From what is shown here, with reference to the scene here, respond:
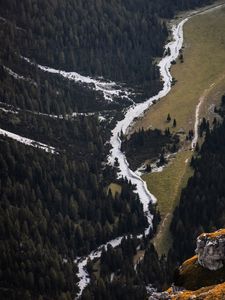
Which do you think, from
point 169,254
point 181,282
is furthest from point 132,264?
point 181,282

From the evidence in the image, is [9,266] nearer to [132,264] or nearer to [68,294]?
[68,294]

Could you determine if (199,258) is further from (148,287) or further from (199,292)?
(148,287)

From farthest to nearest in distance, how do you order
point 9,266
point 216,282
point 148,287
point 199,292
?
point 9,266, point 148,287, point 216,282, point 199,292

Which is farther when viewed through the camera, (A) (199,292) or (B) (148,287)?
(B) (148,287)

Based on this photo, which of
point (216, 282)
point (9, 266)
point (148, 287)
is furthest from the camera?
point (9, 266)

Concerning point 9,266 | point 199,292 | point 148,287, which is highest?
point 9,266

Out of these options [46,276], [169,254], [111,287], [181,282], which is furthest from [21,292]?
[181,282]

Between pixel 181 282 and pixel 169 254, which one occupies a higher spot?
pixel 169 254
